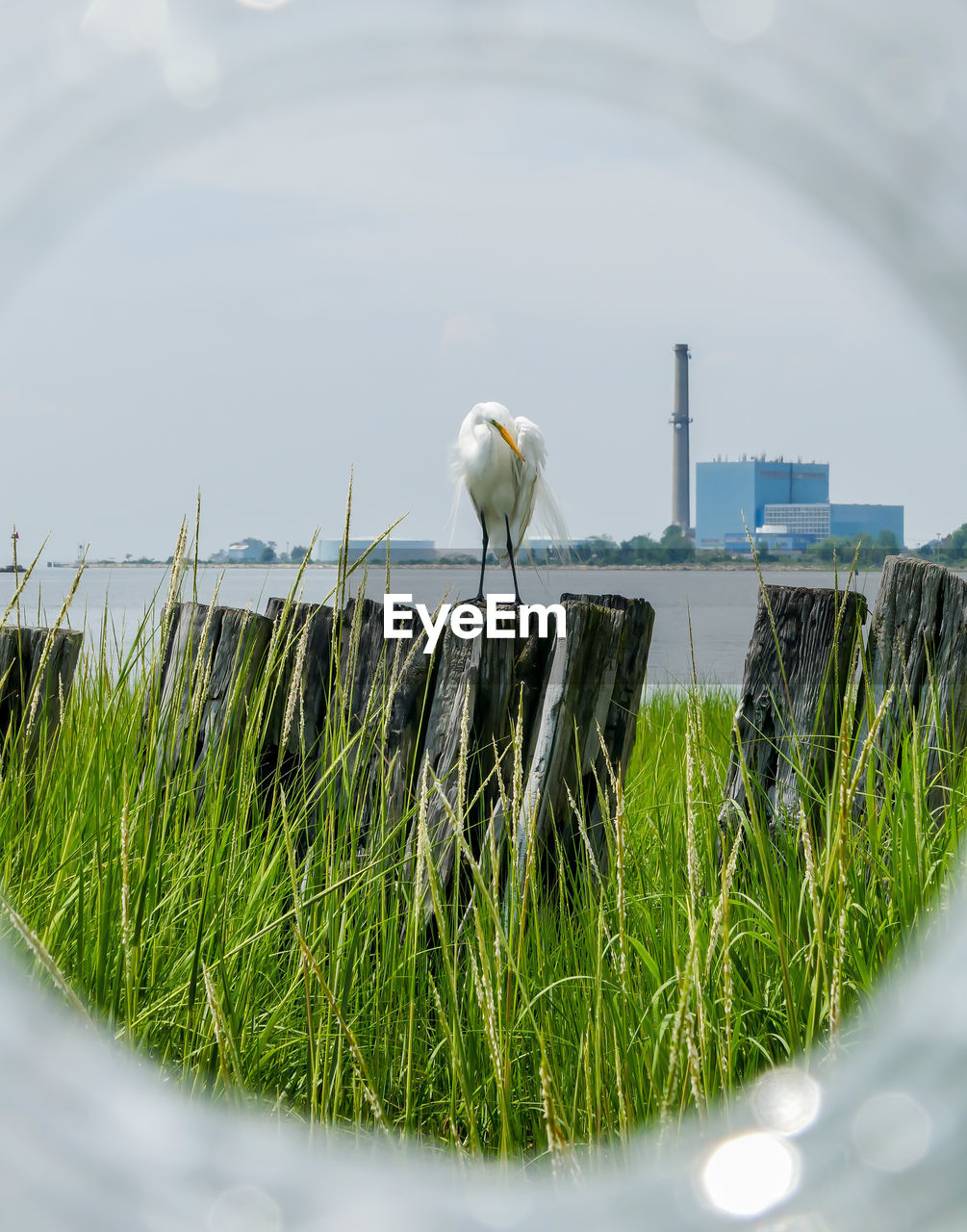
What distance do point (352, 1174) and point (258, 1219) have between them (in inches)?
2.6

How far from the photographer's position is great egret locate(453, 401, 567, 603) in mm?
4934

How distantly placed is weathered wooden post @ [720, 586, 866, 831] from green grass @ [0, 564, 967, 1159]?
0.10 meters

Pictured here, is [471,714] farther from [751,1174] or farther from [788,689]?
[751,1174]

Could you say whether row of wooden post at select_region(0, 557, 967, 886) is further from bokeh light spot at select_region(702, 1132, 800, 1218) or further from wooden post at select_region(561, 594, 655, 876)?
bokeh light spot at select_region(702, 1132, 800, 1218)

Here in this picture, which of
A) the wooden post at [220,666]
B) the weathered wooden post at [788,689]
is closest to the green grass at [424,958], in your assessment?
the weathered wooden post at [788,689]

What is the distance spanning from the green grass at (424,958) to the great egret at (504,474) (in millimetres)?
3212

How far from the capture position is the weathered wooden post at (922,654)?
5.41 feet

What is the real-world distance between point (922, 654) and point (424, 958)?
3.65 feet

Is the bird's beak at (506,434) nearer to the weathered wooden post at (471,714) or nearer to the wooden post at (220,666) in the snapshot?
the wooden post at (220,666)

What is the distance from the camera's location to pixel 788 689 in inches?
69.1

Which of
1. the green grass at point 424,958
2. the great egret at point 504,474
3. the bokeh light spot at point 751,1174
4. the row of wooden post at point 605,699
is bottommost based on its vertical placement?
the green grass at point 424,958

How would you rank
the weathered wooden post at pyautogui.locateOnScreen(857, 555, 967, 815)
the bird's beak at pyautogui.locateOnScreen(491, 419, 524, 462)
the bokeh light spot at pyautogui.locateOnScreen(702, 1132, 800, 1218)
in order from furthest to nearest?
the bird's beak at pyautogui.locateOnScreen(491, 419, 524, 462) → the weathered wooden post at pyautogui.locateOnScreen(857, 555, 967, 815) → the bokeh light spot at pyautogui.locateOnScreen(702, 1132, 800, 1218)

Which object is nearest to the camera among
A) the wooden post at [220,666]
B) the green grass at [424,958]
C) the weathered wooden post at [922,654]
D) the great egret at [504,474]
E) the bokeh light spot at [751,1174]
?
the bokeh light spot at [751,1174]

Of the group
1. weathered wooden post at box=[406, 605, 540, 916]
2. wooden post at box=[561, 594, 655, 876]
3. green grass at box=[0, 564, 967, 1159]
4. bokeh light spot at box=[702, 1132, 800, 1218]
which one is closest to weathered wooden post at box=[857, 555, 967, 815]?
green grass at box=[0, 564, 967, 1159]
